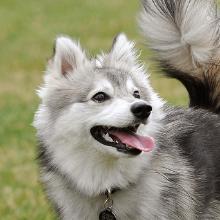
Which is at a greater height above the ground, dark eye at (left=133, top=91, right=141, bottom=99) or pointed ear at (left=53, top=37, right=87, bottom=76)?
pointed ear at (left=53, top=37, right=87, bottom=76)

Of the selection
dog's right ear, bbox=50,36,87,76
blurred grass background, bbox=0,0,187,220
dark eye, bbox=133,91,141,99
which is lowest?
blurred grass background, bbox=0,0,187,220

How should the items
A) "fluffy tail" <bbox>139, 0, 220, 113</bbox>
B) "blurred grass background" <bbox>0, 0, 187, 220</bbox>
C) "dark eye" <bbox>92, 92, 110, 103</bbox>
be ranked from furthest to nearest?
"blurred grass background" <bbox>0, 0, 187, 220</bbox>
"fluffy tail" <bbox>139, 0, 220, 113</bbox>
"dark eye" <bbox>92, 92, 110, 103</bbox>

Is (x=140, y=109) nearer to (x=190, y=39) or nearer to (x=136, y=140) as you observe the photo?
(x=136, y=140)

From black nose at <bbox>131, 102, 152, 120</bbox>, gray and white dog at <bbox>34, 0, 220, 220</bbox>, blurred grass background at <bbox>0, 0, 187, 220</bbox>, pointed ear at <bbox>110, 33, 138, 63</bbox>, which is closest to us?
black nose at <bbox>131, 102, 152, 120</bbox>

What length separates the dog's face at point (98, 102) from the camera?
4.25 meters

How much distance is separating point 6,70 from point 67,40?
30.2 ft

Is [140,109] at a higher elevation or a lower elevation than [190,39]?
lower

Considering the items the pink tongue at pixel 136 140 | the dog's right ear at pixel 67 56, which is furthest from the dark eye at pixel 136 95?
the dog's right ear at pixel 67 56

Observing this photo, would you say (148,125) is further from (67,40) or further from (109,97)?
(67,40)

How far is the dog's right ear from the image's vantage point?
469cm

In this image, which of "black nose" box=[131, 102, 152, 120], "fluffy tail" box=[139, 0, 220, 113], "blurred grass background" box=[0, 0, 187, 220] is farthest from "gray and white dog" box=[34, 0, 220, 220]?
"blurred grass background" box=[0, 0, 187, 220]

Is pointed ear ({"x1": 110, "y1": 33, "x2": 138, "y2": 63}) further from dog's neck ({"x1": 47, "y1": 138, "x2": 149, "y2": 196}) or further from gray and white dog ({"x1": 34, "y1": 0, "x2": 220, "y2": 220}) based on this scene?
dog's neck ({"x1": 47, "y1": 138, "x2": 149, "y2": 196})

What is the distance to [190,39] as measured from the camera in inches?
207

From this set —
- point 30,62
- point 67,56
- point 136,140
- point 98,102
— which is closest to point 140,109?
point 136,140
